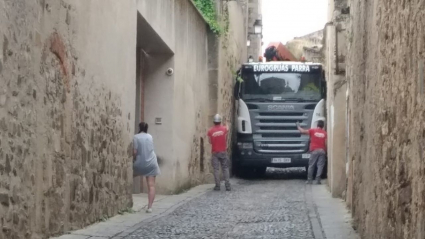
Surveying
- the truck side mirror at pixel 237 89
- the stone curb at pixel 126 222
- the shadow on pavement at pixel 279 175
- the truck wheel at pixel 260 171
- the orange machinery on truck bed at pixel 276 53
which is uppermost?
the orange machinery on truck bed at pixel 276 53

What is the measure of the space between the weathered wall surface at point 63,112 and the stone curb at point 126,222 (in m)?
0.15

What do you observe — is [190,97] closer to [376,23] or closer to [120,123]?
[120,123]

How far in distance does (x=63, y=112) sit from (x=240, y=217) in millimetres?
3464

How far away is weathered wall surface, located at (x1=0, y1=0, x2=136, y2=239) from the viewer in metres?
6.35

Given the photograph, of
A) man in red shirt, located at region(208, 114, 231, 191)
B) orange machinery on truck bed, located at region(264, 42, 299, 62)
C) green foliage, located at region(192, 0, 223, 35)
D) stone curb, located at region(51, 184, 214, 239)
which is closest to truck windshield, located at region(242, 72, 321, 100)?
green foliage, located at region(192, 0, 223, 35)

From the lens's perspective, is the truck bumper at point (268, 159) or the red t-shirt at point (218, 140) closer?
the red t-shirt at point (218, 140)

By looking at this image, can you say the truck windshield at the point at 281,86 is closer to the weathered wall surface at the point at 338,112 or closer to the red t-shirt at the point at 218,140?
the red t-shirt at the point at 218,140

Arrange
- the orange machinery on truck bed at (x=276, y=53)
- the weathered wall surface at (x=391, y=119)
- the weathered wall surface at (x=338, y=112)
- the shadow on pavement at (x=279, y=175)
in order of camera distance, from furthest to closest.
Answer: the orange machinery on truck bed at (x=276, y=53) < the shadow on pavement at (x=279, y=175) < the weathered wall surface at (x=338, y=112) < the weathered wall surface at (x=391, y=119)

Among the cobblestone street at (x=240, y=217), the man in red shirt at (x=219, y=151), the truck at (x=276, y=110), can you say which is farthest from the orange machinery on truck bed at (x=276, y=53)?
the cobblestone street at (x=240, y=217)

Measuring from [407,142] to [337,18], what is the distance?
8862 mm

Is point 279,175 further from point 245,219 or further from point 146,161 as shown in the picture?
point 245,219

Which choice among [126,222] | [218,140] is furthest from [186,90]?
[126,222]

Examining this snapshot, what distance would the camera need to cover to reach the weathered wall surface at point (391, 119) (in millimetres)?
4287

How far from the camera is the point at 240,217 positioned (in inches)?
413
